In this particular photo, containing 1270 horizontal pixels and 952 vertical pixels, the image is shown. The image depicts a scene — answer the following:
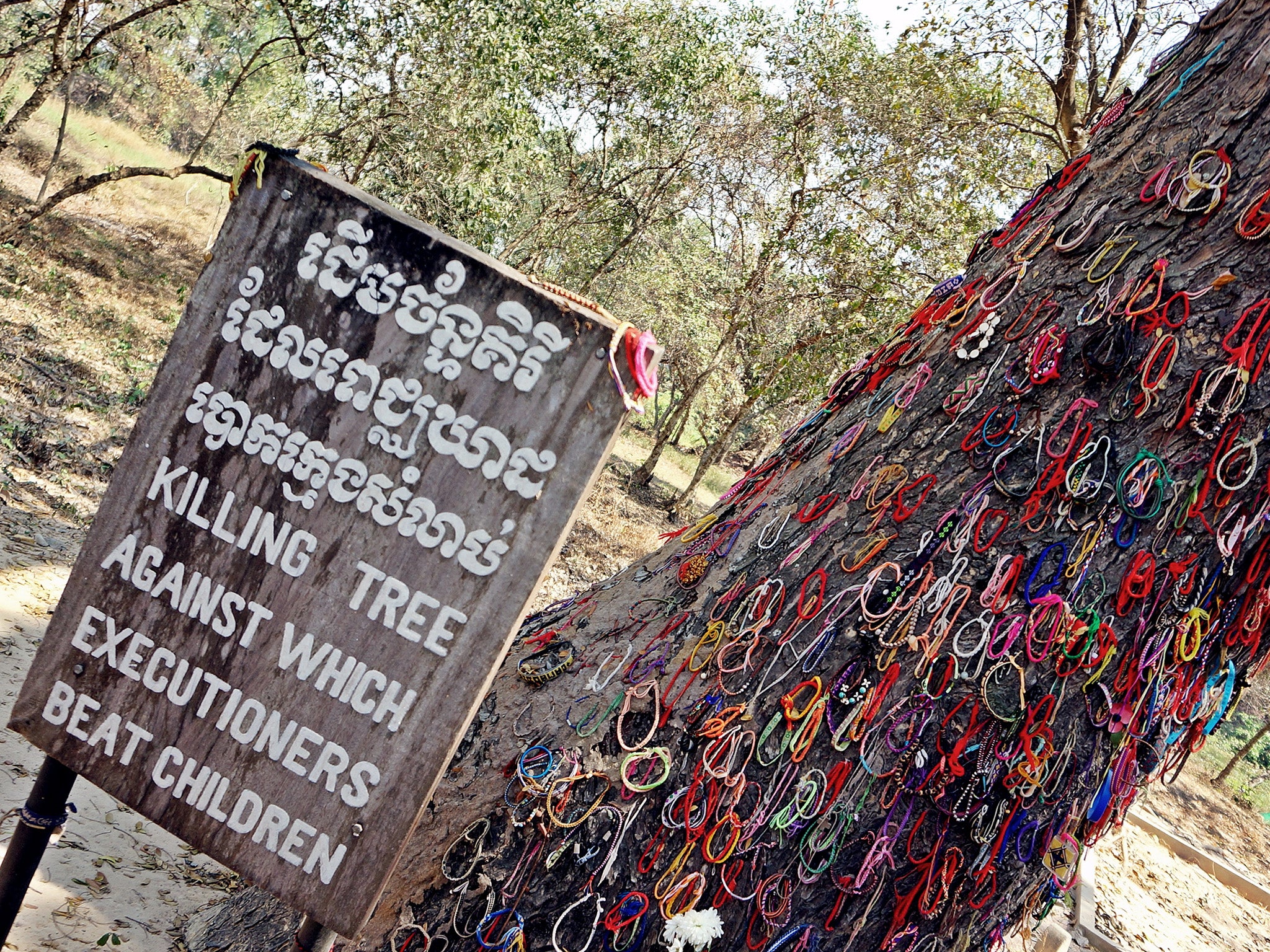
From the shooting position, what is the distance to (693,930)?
244 centimetres

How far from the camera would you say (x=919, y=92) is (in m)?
11.1

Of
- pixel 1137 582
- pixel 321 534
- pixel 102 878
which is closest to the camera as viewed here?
pixel 321 534

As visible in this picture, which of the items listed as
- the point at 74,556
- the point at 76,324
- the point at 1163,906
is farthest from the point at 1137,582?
the point at 76,324

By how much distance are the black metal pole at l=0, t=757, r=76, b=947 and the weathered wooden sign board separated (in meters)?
0.12

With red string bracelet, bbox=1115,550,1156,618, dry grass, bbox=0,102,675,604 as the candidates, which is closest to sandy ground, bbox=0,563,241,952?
dry grass, bbox=0,102,675,604

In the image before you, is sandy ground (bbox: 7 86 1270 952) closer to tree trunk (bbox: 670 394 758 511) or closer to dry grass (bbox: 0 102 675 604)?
dry grass (bbox: 0 102 675 604)

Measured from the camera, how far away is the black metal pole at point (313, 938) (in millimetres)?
2309

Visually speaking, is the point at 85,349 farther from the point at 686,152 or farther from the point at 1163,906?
the point at 1163,906

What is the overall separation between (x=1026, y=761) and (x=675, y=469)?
27820 mm

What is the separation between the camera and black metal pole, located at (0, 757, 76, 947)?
7.70 feet

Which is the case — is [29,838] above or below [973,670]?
below

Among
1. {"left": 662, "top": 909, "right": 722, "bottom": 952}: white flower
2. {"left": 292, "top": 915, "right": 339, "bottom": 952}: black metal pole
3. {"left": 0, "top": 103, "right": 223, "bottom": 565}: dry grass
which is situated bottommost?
{"left": 0, "top": 103, "right": 223, "bottom": 565}: dry grass

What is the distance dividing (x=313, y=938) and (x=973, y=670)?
1916 mm

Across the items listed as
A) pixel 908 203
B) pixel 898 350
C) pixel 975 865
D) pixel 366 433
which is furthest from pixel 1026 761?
pixel 908 203
